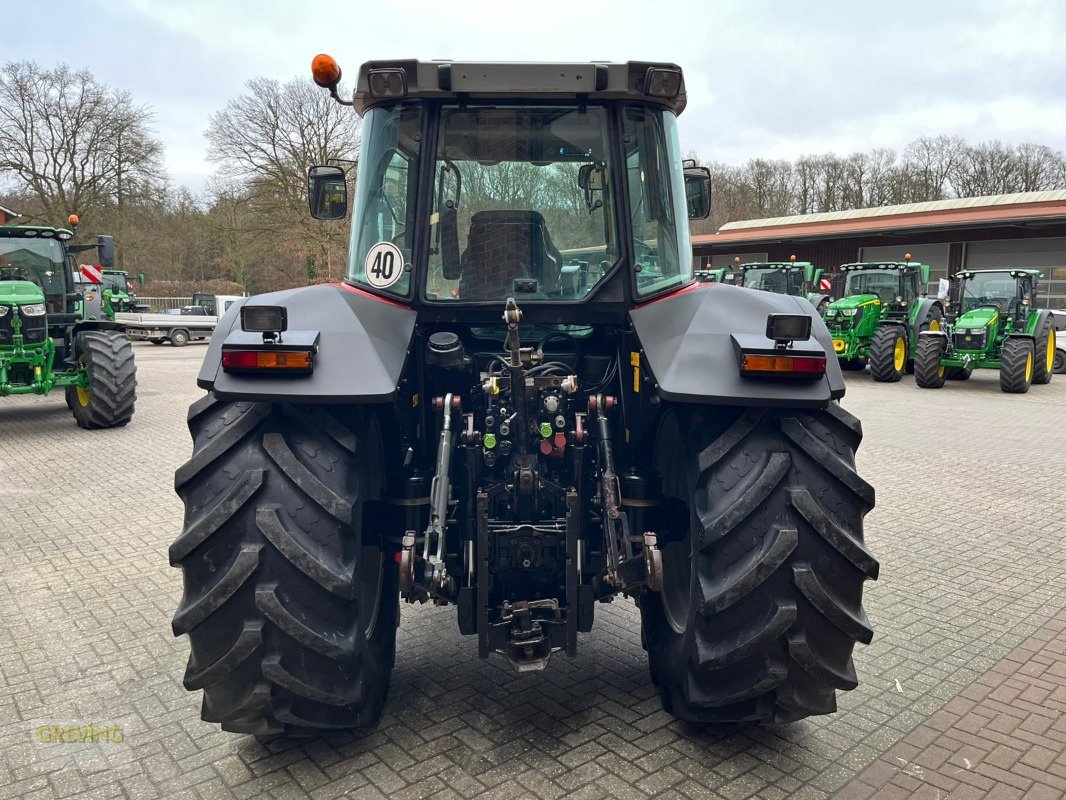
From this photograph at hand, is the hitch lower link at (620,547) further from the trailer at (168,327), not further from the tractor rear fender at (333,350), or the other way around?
the trailer at (168,327)

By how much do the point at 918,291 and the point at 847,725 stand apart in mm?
15998

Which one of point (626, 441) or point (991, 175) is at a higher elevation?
point (991, 175)

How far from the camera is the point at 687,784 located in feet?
9.13

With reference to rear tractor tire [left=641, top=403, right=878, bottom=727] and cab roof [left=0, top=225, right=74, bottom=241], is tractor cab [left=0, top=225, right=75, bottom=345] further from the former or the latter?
rear tractor tire [left=641, top=403, right=878, bottom=727]

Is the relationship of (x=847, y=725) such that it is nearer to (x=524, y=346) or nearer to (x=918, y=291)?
(x=524, y=346)

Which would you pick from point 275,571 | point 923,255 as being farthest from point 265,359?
point 923,255

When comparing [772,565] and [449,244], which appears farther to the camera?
[449,244]

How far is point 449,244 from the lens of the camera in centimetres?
328

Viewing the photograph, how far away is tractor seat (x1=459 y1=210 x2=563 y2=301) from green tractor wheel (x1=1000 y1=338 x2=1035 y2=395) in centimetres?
1366

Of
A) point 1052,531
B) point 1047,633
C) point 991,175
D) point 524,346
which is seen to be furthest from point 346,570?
point 991,175

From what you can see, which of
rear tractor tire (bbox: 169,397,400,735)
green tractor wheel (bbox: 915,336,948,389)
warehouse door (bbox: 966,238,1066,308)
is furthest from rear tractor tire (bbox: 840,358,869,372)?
rear tractor tire (bbox: 169,397,400,735)

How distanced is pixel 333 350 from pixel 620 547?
126cm

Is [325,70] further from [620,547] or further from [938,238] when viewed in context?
[938,238]

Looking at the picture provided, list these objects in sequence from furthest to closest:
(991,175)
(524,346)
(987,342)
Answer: (991,175) → (987,342) → (524,346)
